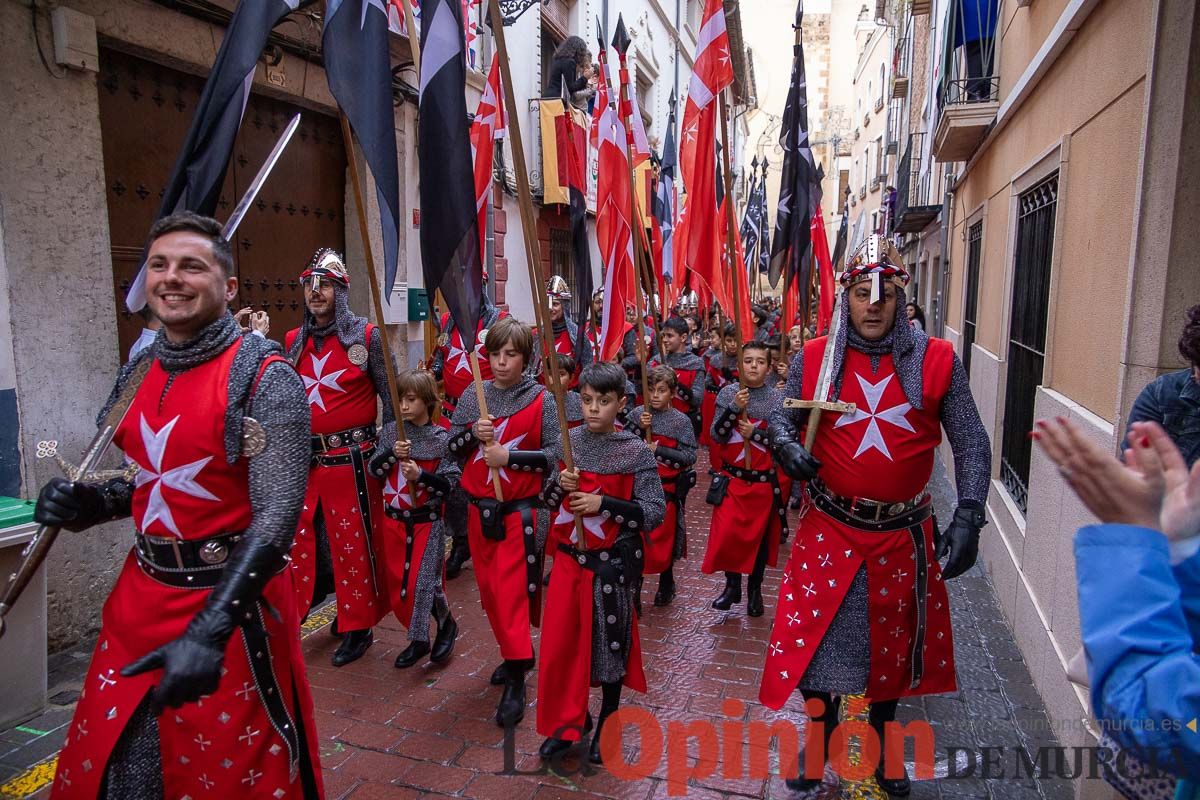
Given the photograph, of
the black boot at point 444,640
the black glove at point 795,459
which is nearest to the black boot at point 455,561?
the black boot at point 444,640

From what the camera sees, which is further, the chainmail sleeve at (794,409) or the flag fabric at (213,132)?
the chainmail sleeve at (794,409)

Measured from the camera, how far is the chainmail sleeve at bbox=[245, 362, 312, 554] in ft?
7.01

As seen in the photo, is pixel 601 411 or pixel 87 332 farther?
pixel 87 332

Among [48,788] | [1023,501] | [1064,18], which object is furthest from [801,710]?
[1064,18]

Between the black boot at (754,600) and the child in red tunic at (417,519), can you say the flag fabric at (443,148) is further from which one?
the black boot at (754,600)

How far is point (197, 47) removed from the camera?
5.54m

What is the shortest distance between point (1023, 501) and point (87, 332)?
236 inches

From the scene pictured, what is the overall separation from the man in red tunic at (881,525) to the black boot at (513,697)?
3.88ft

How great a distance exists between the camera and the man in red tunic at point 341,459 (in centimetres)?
443

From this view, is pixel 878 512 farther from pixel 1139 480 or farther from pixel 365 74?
pixel 365 74

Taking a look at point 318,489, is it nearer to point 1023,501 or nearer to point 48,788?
point 48,788

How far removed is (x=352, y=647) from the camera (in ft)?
14.9

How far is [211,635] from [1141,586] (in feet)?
6.40

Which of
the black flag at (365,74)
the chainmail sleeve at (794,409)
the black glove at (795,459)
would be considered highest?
the black flag at (365,74)
